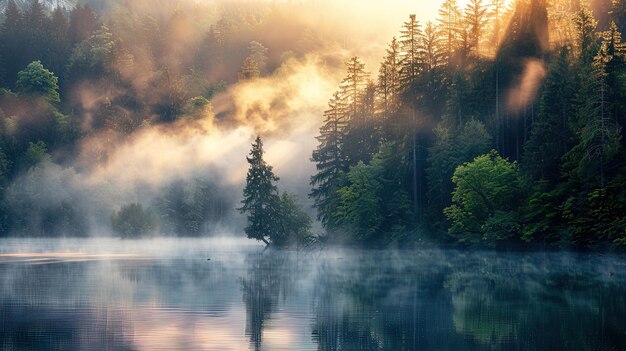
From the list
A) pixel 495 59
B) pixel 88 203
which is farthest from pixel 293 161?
pixel 495 59

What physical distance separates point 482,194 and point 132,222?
253ft

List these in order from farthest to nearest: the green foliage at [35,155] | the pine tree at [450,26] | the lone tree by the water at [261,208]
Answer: the green foliage at [35,155] < the pine tree at [450,26] < the lone tree by the water at [261,208]

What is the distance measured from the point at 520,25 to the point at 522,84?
7.30m

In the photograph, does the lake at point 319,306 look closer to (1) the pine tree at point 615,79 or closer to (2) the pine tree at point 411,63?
(1) the pine tree at point 615,79

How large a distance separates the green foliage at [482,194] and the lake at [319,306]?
38.8 ft

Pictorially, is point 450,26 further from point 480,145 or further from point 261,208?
point 261,208

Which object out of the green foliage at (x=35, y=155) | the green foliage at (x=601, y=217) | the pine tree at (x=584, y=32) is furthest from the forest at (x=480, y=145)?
the green foliage at (x=35, y=155)

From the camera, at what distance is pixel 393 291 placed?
49.8 metres

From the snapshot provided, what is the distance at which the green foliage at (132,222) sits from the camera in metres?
150

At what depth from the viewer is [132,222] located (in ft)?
492

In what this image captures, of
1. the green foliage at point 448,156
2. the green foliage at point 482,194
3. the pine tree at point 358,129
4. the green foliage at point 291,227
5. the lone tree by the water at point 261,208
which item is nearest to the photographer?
the green foliage at point 482,194

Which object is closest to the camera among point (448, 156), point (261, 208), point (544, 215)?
point (544, 215)

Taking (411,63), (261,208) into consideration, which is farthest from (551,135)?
(261,208)

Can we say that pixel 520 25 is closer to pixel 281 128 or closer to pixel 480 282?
pixel 480 282
